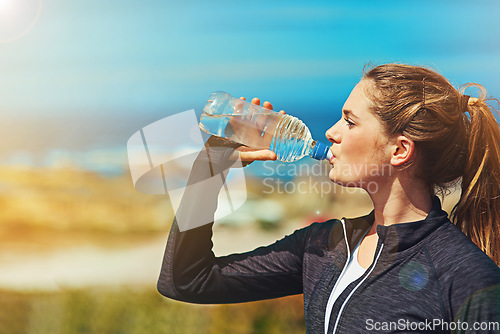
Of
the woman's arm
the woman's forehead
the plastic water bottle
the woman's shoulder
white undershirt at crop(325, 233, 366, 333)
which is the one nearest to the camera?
the woman's shoulder

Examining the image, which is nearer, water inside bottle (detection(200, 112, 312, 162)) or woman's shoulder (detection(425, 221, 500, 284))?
woman's shoulder (detection(425, 221, 500, 284))

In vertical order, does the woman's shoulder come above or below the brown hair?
below

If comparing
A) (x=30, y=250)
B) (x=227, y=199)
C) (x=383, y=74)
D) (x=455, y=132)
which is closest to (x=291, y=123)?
(x=227, y=199)

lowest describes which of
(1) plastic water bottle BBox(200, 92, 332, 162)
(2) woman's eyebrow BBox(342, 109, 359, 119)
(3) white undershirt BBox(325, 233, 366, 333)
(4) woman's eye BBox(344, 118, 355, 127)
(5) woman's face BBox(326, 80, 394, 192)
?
(3) white undershirt BBox(325, 233, 366, 333)

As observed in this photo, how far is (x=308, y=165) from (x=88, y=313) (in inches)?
95.1

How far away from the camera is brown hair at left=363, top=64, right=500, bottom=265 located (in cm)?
140

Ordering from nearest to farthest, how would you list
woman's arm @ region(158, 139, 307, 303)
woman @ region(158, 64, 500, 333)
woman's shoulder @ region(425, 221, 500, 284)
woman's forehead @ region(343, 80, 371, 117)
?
1. woman's shoulder @ region(425, 221, 500, 284)
2. woman @ region(158, 64, 500, 333)
3. woman's forehead @ region(343, 80, 371, 117)
4. woman's arm @ region(158, 139, 307, 303)

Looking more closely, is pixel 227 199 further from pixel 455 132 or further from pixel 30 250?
pixel 30 250

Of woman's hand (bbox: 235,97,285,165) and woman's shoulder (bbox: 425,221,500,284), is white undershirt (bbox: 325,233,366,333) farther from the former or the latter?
woman's hand (bbox: 235,97,285,165)

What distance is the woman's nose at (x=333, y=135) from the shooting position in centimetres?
144

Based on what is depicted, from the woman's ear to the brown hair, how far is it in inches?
0.7

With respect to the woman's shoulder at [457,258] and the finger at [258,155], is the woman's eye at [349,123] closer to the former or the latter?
the finger at [258,155]

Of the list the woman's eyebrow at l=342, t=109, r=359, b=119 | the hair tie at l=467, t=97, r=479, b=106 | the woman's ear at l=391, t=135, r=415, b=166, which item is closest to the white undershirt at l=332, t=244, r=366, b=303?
the woman's ear at l=391, t=135, r=415, b=166

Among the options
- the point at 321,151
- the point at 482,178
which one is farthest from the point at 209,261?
the point at 482,178
